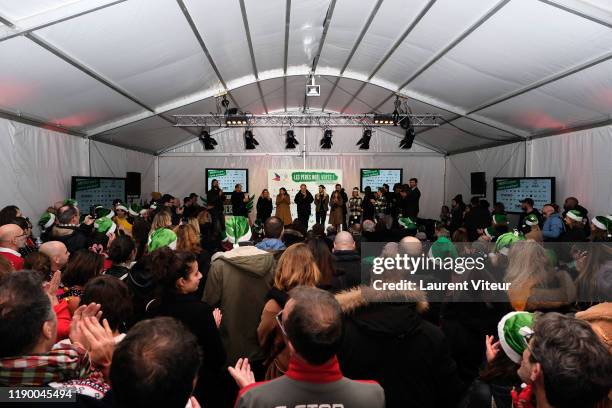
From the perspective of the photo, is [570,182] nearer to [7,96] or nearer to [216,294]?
[216,294]

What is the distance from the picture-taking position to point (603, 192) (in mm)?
7480

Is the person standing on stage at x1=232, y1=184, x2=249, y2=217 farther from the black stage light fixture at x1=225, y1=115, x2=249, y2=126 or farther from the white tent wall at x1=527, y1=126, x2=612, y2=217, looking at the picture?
the white tent wall at x1=527, y1=126, x2=612, y2=217

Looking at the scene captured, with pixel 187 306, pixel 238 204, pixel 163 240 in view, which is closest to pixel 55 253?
pixel 163 240

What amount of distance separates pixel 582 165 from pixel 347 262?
7.06m

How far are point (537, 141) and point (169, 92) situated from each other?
8017 millimetres

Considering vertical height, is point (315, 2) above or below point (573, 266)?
above

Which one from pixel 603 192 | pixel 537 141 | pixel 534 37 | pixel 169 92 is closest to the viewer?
pixel 534 37

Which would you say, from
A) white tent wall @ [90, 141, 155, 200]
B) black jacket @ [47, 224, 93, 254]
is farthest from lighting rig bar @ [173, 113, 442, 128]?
black jacket @ [47, 224, 93, 254]

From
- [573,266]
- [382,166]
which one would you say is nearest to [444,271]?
[573,266]

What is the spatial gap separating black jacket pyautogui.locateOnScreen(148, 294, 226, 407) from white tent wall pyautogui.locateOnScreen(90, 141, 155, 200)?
8.57 m

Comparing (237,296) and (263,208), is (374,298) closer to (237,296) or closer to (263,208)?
(237,296)

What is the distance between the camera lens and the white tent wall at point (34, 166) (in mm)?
6539

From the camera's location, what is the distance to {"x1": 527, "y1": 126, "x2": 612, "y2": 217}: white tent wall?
747cm

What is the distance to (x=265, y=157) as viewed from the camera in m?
14.4
